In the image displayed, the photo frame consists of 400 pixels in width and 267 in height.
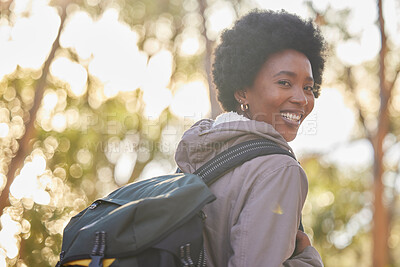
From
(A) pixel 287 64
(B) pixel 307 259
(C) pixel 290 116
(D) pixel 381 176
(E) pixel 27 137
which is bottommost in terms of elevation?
(D) pixel 381 176

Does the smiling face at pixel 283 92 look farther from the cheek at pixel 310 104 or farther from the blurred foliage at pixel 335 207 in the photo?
the blurred foliage at pixel 335 207

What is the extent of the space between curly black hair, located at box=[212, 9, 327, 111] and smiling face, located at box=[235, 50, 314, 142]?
0.17 feet

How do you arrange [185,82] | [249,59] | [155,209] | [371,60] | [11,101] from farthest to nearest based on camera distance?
[185,82], [371,60], [11,101], [249,59], [155,209]

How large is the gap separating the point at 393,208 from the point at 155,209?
11245 mm

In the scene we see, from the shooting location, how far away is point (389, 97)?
988 cm

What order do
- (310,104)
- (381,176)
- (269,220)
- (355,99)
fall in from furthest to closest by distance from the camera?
1. (355,99)
2. (381,176)
3. (310,104)
4. (269,220)

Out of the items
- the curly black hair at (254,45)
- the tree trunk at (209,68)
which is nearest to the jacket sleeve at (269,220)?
the curly black hair at (254,45)

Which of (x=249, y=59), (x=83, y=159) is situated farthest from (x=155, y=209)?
(x=83, y=159)

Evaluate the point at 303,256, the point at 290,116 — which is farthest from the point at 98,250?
the point at 290,116

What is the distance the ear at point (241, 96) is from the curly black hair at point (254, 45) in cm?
2

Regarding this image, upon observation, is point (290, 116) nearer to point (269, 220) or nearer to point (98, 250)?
point (269, 220)

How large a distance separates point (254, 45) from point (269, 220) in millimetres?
934

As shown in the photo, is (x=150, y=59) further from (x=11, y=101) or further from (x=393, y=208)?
(x=393, y=208)

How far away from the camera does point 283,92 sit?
78.4 inches
